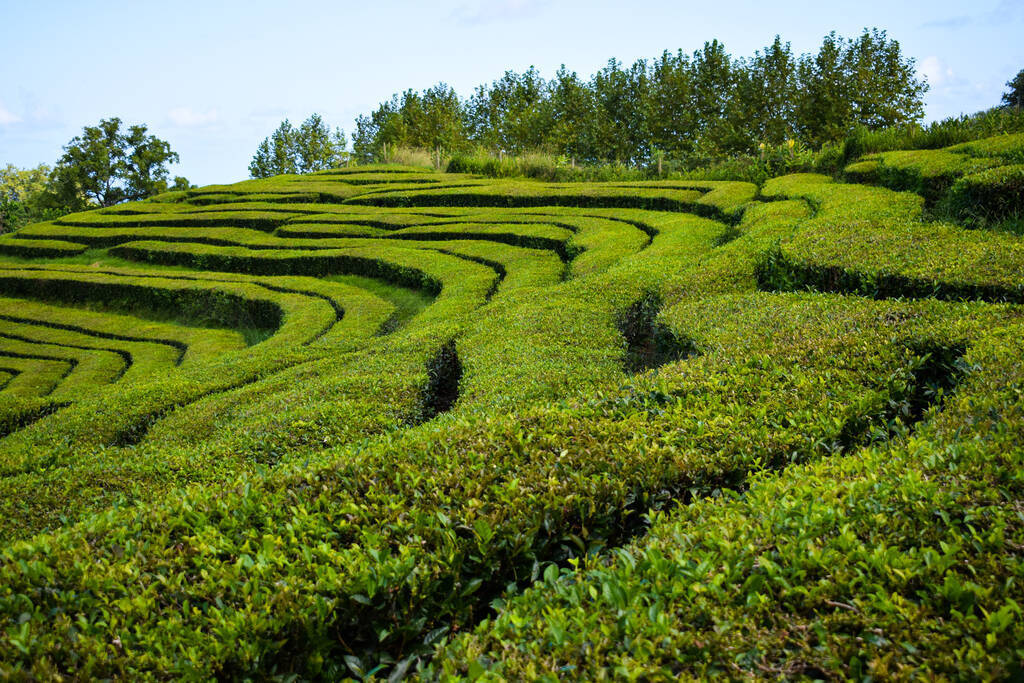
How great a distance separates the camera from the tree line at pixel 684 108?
32969 mm

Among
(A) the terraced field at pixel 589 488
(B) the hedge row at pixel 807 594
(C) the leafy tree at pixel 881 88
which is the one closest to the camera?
(B) the hedge row at pixel 807 594

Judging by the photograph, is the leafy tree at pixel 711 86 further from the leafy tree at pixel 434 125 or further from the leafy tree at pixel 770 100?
the leafy tree at pixel 434 125

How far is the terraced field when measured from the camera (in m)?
2.60

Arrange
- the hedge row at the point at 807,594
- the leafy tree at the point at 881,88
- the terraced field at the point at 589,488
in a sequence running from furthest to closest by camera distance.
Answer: the leafy tree at the point at 881,88
the terraced field at the point at 589,488
the hedge row at the point at 807,594

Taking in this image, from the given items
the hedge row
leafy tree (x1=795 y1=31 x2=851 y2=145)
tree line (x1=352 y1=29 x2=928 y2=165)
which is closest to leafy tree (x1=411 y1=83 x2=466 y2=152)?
tree line (x1=352 y1=29 x2=928 y2=165)

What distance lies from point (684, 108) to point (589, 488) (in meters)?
40.6

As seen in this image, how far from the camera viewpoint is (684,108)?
4022cm

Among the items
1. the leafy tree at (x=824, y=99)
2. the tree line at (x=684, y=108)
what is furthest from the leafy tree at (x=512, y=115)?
the leafy tree at (x=824, y=99)

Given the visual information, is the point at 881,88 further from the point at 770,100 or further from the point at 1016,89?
the point at 1016,89

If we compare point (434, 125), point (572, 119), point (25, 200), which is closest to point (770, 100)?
point (572, 119)

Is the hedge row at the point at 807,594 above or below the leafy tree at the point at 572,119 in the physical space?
below

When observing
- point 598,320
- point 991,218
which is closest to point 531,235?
point 598,320

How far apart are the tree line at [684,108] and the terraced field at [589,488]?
79.3 feet

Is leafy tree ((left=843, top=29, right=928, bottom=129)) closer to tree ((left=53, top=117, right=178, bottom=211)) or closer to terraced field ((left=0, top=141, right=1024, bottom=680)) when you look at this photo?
terraced field ((left=0, top=141, right=1024, bottom=680))
